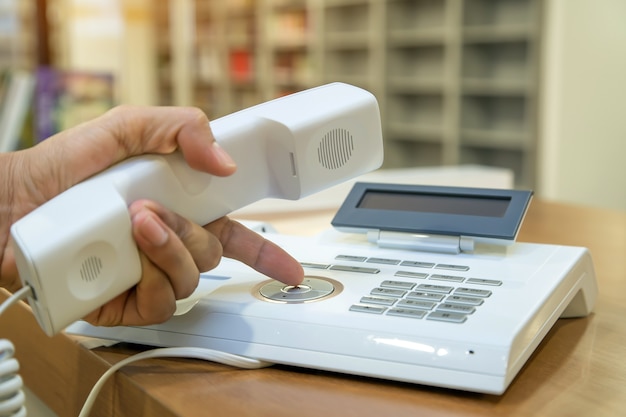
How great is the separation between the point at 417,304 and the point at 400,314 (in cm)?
2

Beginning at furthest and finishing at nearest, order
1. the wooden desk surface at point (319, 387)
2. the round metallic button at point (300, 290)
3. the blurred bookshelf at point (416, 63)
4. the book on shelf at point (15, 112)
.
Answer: the blurred bookshelf at point (416, 63)
the book on shelf at point (15, 112)
the round metallic button at point (300, 290)
the wooden desk surface at point (319, 387)

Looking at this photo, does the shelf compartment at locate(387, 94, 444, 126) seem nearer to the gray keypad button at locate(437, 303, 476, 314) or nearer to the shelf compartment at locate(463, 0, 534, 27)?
the shelf compartment at locate(463, 0, 534, 27)

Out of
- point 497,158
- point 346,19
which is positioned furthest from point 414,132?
point 346,19

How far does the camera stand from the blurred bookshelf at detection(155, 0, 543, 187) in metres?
3.96

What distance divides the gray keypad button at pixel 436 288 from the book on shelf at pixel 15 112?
1.61m

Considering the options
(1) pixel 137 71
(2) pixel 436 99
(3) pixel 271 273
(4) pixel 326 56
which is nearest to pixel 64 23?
(1) pixel 137 71

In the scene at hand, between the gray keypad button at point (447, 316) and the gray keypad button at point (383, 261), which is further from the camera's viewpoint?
the gray keypad button at point (383, 261)

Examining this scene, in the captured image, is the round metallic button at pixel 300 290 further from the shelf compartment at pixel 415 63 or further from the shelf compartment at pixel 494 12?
the shelf compartment at pixel 415 63

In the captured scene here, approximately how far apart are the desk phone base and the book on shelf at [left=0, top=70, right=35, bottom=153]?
1.46 metres

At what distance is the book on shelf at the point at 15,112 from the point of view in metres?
1.94

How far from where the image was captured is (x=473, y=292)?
0.55 metres

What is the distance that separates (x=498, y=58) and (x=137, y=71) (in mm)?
3688

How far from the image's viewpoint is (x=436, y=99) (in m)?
4.55

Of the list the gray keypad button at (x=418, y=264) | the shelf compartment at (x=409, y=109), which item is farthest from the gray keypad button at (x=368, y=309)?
the shelf compartment at (x=409, y=109)
